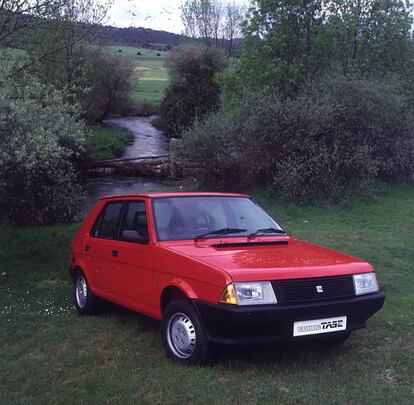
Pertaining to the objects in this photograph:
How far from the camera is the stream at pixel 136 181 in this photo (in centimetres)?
2161

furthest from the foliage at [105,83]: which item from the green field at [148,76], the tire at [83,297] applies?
the tire at [83,297]

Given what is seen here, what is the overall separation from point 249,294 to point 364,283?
50.3 inches

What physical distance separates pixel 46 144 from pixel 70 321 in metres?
2.86

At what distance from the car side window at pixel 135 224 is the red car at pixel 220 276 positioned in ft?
0.04

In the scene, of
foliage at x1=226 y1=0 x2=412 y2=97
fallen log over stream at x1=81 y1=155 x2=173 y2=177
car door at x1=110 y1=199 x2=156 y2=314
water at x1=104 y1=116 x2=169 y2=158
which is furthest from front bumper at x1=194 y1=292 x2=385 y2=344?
water at x1=104 y1=116 x2=169 y2=158

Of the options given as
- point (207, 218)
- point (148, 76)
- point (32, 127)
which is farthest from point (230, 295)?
point (148, 76)

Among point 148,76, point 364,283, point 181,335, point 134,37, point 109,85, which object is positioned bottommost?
point 181,335

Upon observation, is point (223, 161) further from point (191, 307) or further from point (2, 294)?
point (191, 307)

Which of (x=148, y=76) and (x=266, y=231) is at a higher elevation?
(x=266, y=231)

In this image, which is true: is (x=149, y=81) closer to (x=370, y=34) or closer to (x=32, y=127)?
(x=370, y=34)

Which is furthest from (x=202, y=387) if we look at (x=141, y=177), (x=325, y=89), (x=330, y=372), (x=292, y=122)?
(x=141, y=177)

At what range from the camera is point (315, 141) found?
→ 58.3 feet

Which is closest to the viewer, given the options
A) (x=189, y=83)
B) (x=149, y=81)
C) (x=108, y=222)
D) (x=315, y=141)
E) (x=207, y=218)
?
(x=207, y=218)

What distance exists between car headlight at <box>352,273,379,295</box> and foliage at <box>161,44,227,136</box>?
31.2 meters
